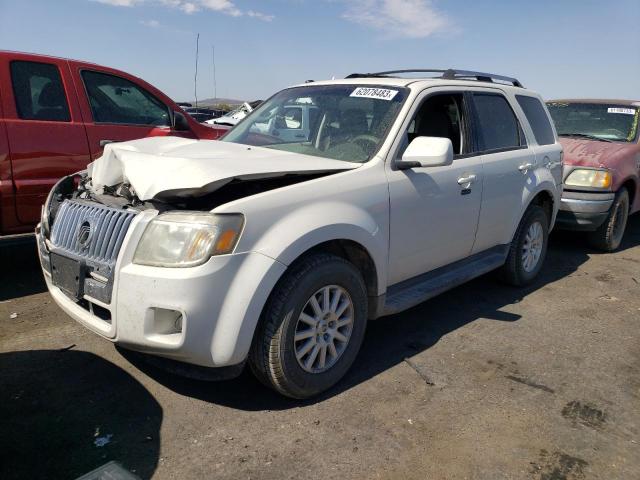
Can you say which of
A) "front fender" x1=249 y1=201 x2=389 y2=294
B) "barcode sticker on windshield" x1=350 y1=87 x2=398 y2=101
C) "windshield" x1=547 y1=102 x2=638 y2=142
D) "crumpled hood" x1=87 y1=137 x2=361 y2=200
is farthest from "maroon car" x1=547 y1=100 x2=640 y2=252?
"crumpled hood" x1=87 y1=137 x2=361 y2=200

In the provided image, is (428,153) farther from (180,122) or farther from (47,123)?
(47,123)

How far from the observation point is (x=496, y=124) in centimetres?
443

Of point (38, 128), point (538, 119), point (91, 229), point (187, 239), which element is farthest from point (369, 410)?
point (38, 128)

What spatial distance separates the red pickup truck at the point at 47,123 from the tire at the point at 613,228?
5.48 metres

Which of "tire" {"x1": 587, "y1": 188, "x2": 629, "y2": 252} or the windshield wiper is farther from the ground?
the windshield wiper

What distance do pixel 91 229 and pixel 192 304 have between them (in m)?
0.81

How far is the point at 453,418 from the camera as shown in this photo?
2877 millimetres

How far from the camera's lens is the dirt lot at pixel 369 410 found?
246cm

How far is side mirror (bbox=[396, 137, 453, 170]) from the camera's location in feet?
10.6

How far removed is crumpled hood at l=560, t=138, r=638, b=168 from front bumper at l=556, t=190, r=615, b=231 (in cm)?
37

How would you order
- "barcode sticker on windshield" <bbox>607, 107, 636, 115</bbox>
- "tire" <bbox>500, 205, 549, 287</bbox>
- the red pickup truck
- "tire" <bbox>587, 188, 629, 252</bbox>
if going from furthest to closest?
"barcode sticker on windshield" <bbox>607, 107, 636, 115</bbox>
"tire" <bbox>587, 188, 629, 252</bbox>
"tire" <bbox>500, 205, 549, 287</bbox>
the red pickup truck

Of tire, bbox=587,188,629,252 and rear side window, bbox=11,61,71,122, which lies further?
tire, bbox=587,188,629,252

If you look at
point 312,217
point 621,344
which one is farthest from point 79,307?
point 621,344

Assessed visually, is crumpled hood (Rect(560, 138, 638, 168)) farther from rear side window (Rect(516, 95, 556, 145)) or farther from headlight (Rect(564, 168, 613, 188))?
rear side window (Rect(516, 95, 556, 145))
